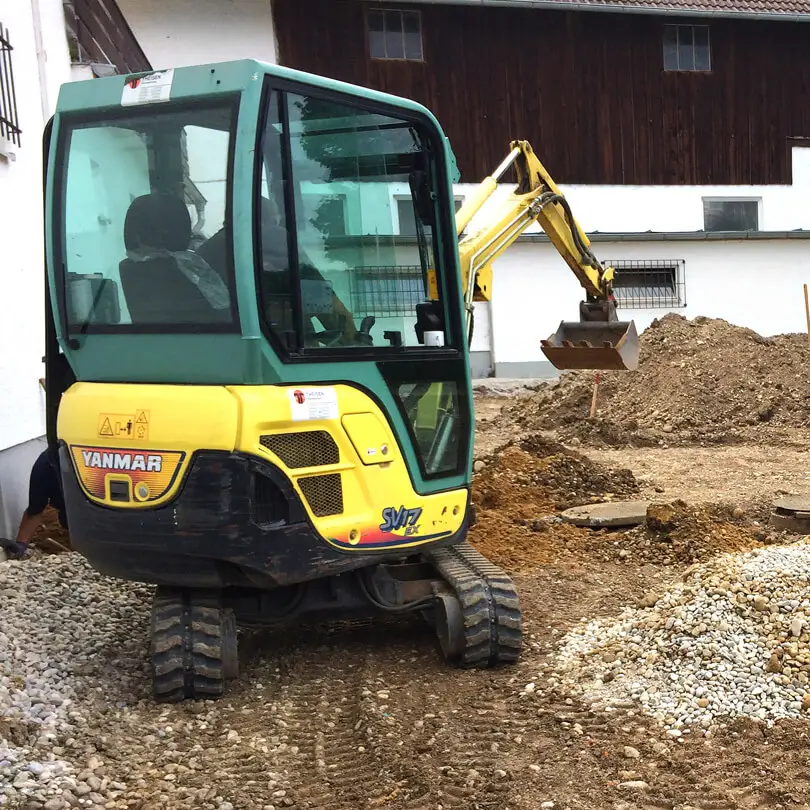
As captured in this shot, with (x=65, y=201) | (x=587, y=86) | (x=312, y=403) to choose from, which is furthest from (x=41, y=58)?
(x=587, y=86)

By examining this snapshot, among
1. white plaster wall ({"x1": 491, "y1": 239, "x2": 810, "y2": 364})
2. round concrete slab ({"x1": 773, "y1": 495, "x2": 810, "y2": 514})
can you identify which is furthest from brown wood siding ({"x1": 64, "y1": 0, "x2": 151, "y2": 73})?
round concrete slab ({"x1": 773, "y1": 495, "x2": 810, "y2": 514})

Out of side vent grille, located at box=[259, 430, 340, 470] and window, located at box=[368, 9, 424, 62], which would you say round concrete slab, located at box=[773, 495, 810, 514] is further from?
window, located at box=[368, 9, 424, 62]

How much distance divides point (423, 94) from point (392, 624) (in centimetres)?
1348

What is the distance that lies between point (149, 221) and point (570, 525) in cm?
449

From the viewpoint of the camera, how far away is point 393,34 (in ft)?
Result: 55.5

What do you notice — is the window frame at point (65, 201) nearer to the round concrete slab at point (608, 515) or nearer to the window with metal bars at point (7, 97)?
the window with metal bars at point (7, 97)

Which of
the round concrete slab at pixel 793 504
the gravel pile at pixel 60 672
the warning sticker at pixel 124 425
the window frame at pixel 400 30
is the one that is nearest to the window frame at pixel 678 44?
the window frame at pixel 400 30

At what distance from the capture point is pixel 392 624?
545 centimetres

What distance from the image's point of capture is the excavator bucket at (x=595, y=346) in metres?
6.67

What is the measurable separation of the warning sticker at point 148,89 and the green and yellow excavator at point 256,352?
10 mm

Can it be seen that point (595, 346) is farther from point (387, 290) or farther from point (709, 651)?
point (709, 651)

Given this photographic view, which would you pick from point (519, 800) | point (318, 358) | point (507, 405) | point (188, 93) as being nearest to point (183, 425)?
point (318, 358)

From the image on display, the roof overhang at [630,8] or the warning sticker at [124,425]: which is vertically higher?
the roof overhang at [630,8]

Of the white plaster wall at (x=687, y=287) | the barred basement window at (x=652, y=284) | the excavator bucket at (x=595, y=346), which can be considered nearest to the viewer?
the excavator bucket at (x=595, y=346)
